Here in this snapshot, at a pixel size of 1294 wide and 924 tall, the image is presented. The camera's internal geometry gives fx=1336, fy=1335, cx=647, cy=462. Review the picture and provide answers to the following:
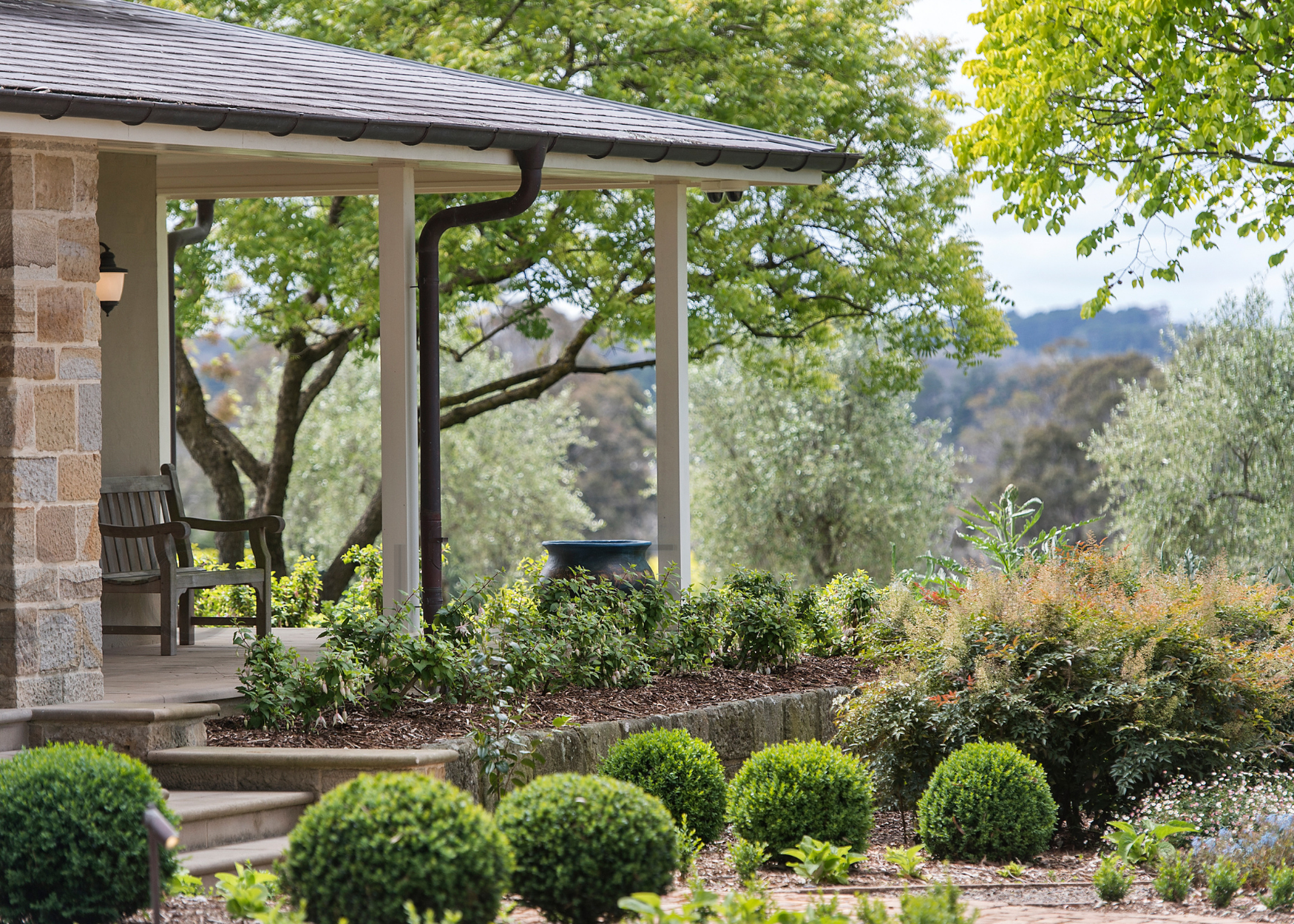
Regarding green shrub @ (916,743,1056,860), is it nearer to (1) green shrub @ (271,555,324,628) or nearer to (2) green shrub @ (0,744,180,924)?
(2) green shrub @ (0,744,180,924)

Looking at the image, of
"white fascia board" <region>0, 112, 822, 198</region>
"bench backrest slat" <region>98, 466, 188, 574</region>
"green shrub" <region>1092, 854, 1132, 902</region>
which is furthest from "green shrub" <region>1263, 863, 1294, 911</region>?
"bench backrest slat" <region>98, 466, 188, 574</region>

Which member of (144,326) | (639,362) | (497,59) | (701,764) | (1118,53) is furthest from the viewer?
(639,362)

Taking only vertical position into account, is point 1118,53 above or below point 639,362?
above

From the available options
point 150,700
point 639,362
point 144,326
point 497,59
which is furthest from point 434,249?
point 639,362

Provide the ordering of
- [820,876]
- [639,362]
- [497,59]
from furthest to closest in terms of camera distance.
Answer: [639,362]
[497,59]
[820,876]

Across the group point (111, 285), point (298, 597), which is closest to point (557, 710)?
point (111, 285)

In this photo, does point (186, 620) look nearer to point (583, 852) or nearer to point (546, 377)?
point (583, 852)

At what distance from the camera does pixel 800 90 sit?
11.8 metres

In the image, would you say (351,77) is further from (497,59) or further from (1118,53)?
(1118,53)

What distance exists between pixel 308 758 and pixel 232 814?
33 cm

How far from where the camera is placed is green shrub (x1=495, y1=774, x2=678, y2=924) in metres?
3.38

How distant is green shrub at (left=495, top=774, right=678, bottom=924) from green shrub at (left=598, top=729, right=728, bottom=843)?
1.43 m

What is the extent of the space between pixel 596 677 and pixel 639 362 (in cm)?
765

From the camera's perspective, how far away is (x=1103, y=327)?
56375 mm
